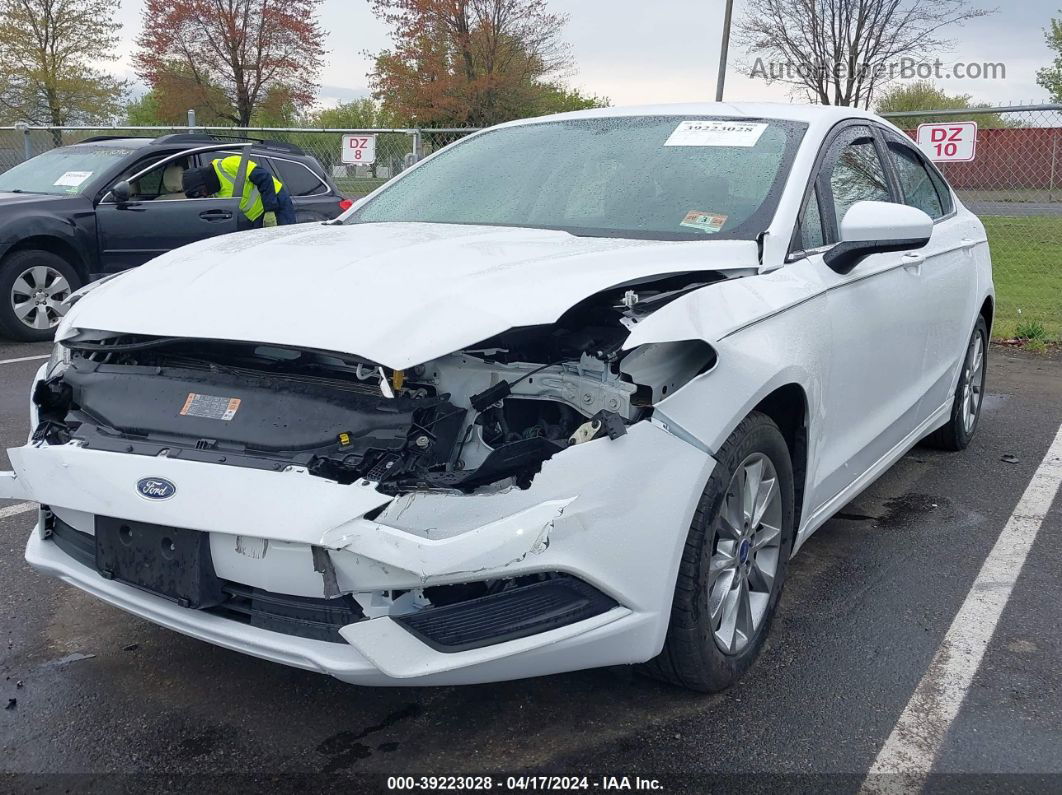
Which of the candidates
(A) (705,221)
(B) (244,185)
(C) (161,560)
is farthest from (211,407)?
(B) (244,185)

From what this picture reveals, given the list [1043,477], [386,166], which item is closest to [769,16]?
[386,166]

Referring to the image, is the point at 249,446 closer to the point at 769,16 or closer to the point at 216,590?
the point at 216,590

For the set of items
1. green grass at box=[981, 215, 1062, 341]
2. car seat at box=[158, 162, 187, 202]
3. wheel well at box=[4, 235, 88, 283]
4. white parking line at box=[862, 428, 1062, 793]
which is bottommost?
white parking line at box=[862, 428, 1062, 793]

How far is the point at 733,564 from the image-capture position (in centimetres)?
277

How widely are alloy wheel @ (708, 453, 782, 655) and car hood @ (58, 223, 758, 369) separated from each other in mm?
633

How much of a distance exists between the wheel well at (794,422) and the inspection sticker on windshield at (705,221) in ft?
1.97

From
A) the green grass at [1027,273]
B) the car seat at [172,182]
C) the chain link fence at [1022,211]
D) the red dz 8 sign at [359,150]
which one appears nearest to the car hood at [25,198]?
the car seat at [172,182]

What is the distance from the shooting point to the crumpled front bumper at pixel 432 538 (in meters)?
2.16

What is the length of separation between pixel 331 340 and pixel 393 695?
1104 mm

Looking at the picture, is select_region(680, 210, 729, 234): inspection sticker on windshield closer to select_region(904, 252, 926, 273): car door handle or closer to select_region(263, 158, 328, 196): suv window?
select_region(904, 252, 926, 273): car door handle

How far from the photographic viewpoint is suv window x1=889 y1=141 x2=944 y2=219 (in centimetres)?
428

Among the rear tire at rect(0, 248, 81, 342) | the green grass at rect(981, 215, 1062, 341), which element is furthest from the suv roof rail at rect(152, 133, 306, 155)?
the green grass at rect(981, 215, 1062, 341)

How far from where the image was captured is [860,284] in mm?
3387

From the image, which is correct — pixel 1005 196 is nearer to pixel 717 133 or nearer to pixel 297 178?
pixel 297 178
